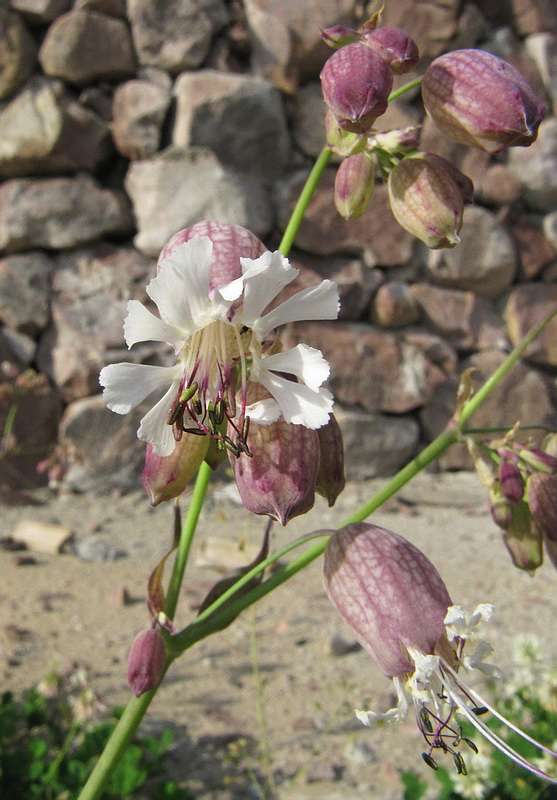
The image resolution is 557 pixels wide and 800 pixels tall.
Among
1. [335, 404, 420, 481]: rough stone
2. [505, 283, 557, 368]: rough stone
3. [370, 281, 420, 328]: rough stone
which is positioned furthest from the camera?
[505, 283, 557, 368]: rough stone

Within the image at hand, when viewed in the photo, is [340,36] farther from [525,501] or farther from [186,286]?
[525,501]

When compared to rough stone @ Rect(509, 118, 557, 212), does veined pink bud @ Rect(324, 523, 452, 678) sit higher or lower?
higher

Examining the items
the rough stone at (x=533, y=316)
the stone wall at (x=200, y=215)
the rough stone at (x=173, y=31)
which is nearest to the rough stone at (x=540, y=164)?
the stone wall at (x=200, y=215)

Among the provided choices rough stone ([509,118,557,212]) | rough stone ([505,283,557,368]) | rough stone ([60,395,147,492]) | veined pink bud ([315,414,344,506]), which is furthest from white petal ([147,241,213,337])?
rough stone ([509,118,557,212])

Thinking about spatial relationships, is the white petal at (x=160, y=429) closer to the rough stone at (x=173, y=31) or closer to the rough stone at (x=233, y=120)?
the rough stone at (x=233, y=120)

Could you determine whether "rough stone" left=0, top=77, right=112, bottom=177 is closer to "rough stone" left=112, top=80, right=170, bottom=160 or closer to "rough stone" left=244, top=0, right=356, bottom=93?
"rough stone" left=112, top=80, right=170, bottom=160
